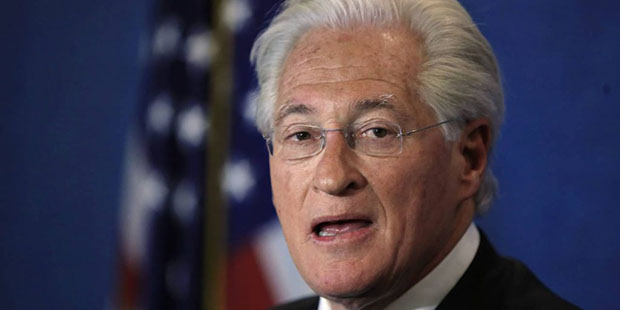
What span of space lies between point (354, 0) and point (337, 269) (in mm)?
665

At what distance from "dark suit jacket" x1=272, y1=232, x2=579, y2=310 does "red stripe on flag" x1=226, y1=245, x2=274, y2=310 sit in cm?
164

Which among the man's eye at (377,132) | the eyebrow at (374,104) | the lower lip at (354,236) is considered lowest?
the lower lip at (354,236)

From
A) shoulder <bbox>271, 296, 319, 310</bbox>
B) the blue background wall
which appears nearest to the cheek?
shoulder <bbox>271, 296, 319, 310</bbox>

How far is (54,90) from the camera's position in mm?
4023

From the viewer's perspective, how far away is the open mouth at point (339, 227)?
178 cm

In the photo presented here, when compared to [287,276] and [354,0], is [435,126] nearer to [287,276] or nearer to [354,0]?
[354,0]

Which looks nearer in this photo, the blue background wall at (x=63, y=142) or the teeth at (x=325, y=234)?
the teeth at (x=325, y=234)

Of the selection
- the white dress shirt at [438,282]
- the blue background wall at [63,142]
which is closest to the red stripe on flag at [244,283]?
the blue background wall at [63,142]

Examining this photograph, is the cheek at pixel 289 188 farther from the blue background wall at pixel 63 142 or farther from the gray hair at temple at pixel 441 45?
the blue background wall at pixel 63 142

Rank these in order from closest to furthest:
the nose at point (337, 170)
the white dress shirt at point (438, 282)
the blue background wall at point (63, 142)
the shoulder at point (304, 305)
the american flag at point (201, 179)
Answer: the nose at point (337, 170) < the white dress shirt at point (438, 282) < the shoulder at point (304, 305) < the american flag at point (201, 179) < the blue background wall at point (63, 142)

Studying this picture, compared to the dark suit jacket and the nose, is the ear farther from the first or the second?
the nose

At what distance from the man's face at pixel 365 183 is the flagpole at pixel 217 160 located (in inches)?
59.3

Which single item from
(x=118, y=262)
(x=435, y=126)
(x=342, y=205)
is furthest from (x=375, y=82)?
(x=118, y=262)

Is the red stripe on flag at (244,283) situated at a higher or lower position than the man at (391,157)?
lower
